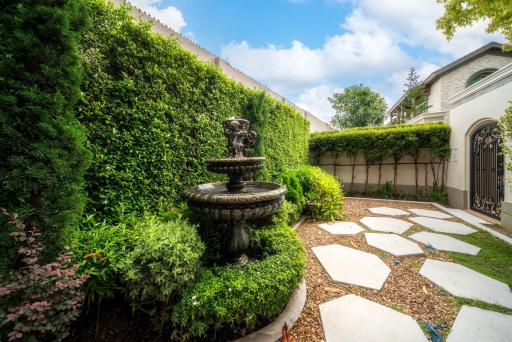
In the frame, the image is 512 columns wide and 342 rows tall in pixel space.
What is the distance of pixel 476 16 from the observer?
4.32 meters

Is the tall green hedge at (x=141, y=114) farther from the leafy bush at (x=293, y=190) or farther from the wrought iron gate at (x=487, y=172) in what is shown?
the wrought iron gate at (x=487, y=172)

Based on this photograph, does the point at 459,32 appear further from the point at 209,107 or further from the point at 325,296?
the point at 325,296

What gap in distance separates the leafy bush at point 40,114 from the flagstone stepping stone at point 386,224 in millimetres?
5040

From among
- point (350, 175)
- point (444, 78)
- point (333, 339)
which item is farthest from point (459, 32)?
point (444, 78)

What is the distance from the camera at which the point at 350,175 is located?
898cm

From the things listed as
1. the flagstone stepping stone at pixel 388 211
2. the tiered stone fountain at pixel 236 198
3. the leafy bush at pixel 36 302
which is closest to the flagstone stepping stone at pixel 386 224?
the flagstone stepping stone at pixel 388 211

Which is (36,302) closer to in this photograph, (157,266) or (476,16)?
(157,266)

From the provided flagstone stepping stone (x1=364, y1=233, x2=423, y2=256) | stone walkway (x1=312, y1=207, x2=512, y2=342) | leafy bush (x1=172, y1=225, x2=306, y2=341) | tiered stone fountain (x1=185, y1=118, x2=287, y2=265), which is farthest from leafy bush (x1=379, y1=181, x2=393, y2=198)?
leafy bush (x1=172, y1=225, x2=306, y2=341)

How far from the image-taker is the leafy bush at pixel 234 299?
1.51 metres

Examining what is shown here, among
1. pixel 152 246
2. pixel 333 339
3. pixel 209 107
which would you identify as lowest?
pixel 333 339

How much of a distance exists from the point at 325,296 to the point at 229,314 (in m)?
1.26

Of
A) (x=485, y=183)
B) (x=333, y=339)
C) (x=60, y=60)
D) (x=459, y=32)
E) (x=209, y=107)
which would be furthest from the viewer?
(x=485, y=183)

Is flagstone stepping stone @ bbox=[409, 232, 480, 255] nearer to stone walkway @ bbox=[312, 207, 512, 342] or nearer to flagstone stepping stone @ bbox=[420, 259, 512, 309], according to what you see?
stone walkway @ bbox=[312, 207, 512, 342]

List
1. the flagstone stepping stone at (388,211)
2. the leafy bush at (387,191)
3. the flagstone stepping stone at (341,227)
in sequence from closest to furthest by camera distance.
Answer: the flagstone stepping stone at (341,227) → the flagstone stepping stone at (388,211) → the leafy bush at (387,191)
